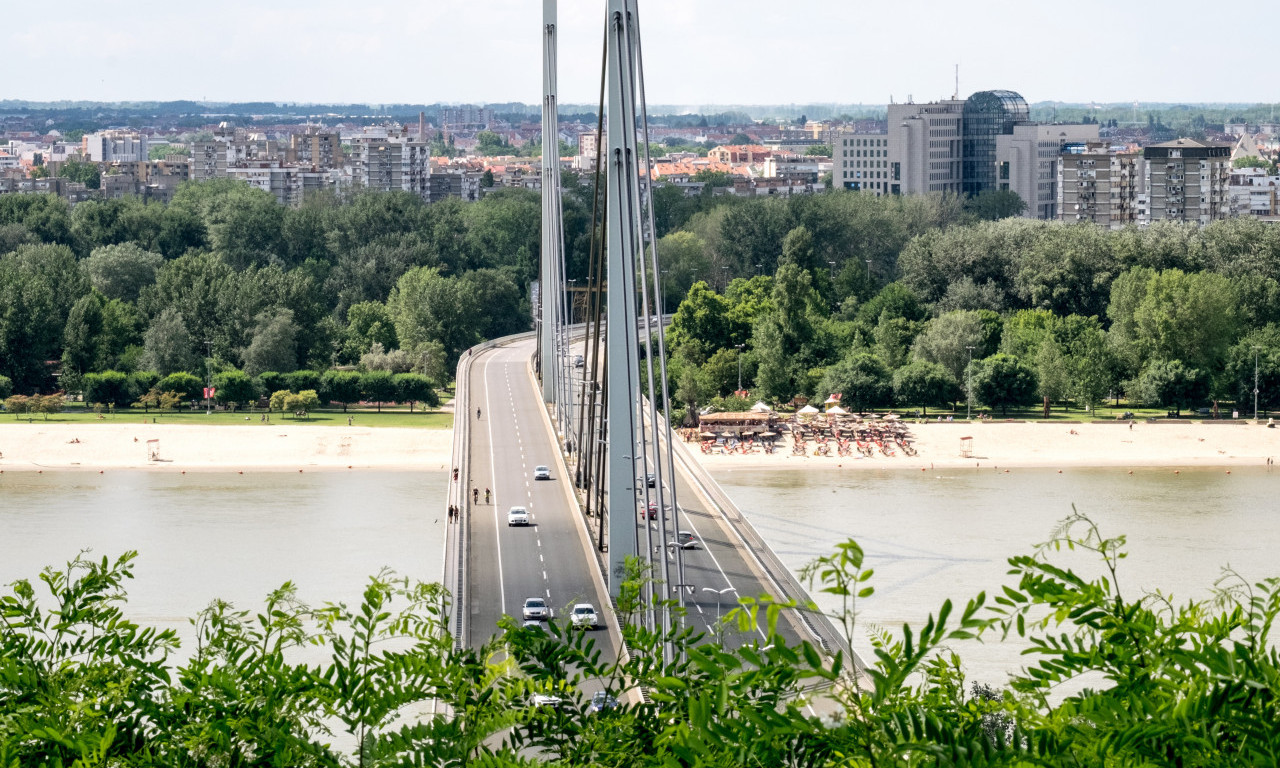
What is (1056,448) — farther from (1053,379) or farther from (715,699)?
(715,699)

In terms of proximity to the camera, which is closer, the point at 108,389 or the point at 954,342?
the point at 954,342

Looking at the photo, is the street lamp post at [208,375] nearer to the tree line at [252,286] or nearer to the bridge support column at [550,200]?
the tree line at [252,286]

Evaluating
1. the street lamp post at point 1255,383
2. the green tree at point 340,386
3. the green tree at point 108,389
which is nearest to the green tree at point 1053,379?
the street lamp post at point 1255,383

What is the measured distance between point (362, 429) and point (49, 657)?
26.9 m

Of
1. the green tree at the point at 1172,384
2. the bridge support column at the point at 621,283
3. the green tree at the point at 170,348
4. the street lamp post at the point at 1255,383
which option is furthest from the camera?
the green tree at the point at 170,348

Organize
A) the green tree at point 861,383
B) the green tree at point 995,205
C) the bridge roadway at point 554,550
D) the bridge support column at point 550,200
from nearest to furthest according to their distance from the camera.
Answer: the bridge roadway at point 554,550
the bridge support column at point 550,200
the green tree at point 861,383
the green tree at point 995,205

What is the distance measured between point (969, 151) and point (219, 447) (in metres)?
45.2

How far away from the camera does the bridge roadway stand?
1567 cm

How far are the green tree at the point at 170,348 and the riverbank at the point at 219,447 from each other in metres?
4.64

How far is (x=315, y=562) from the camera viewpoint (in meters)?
20.6

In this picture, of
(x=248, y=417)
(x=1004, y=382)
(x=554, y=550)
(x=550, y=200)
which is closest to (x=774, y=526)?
(x=554, y=550)

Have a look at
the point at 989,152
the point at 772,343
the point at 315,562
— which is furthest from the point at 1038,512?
the point at 989,152

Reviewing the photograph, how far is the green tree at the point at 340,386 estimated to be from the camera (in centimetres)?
3662

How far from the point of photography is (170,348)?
3766cm
